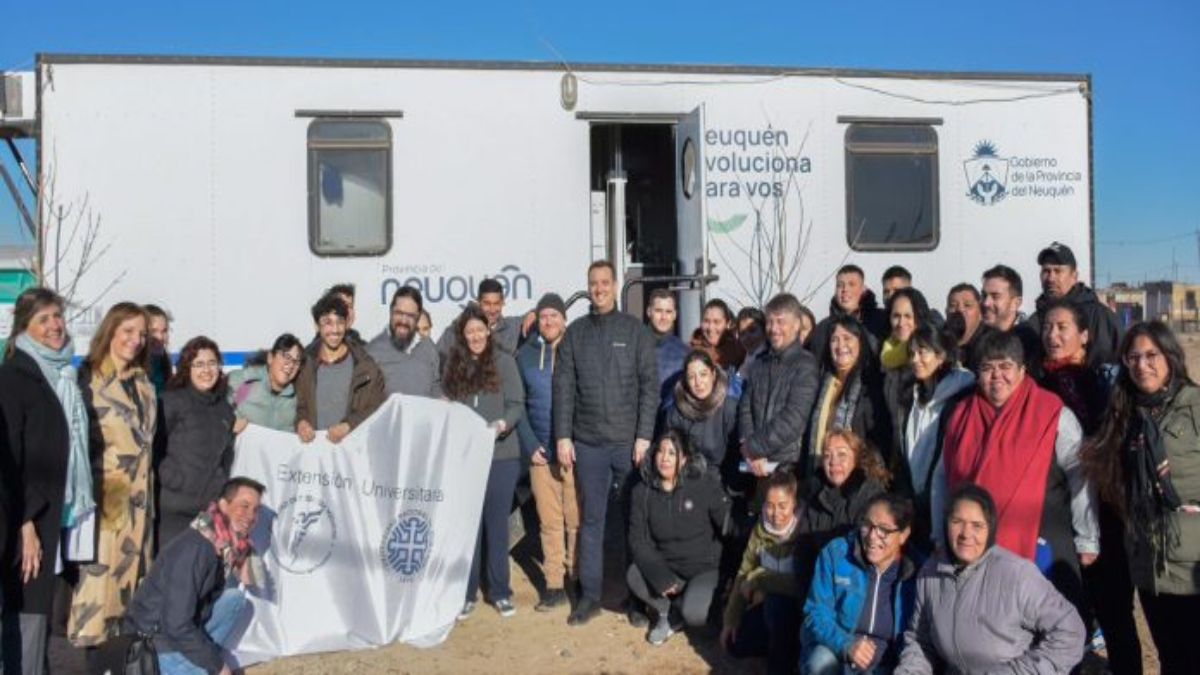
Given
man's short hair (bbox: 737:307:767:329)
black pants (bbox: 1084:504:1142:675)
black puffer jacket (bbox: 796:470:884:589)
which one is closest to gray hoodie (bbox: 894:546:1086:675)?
black pants (bbox: 1084:504:1142:675)

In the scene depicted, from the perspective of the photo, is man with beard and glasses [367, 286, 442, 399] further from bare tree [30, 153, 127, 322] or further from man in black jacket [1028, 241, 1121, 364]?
man in black jacket [1028, 241, 1121, 364]

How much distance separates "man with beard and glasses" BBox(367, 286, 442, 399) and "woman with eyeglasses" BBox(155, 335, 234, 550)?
0.91m

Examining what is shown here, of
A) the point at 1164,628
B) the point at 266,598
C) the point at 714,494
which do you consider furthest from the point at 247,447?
the point at 1164,628

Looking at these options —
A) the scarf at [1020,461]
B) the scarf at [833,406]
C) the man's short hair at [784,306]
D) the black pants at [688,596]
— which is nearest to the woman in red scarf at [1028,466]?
the scarf at [1020,461]

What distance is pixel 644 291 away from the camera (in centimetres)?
891

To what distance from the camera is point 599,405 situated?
566 cm

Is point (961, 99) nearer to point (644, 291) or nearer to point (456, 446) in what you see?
point (644, 291)

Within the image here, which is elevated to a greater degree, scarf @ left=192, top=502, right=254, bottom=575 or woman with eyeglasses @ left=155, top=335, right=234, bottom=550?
woman with eyeglasses @ left=155, top=335, right=234, bottom=550

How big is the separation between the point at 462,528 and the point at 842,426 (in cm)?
202

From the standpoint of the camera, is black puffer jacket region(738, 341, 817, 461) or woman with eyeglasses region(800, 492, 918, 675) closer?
woman with eyeglasses region(800, 492, 918, 675)

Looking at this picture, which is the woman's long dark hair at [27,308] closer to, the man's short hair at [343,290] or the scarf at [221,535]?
the scarf at [221,535]

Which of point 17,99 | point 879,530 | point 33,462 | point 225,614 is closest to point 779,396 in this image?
point 879,530

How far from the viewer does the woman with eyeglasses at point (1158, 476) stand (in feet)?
12.7

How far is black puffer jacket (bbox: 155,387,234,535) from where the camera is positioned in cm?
495
